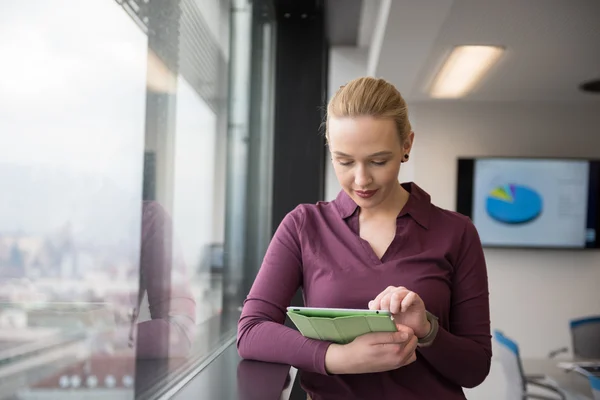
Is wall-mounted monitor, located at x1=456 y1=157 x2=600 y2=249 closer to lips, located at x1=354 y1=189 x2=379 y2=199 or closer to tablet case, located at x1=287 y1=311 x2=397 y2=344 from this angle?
lips, located at x1=354 y1=189 x2=379 y2=199

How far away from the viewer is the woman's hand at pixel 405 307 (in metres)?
1.21

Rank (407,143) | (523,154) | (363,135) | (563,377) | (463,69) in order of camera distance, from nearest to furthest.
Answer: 1. (363,135)
2. (407,143)
3. (563,377)
4. (463,69)
5. (523,154)

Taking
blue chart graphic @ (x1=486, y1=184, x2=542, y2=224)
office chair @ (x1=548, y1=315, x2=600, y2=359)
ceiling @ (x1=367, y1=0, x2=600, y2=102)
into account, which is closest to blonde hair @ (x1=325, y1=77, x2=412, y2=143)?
ceiling @ (x1=367, y1=0, x2=600, y2=102)

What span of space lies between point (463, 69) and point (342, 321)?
4395 mm

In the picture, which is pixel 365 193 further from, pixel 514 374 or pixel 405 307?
pixel 514 374

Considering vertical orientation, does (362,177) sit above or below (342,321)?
above

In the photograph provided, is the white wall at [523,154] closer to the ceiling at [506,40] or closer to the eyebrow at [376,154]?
the ceiling at [506,40]

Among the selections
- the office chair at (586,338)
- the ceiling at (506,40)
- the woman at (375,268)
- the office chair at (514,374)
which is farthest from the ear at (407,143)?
the office chair at (586,338)

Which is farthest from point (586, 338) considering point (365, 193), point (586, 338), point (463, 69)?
point (365, 193)

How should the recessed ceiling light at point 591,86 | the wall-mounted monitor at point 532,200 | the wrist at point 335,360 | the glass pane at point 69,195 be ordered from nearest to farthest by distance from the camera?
the glass pane at point 69,195, the wrist at point 335,360, the recessed ceiling light at point 591,86, the wall-mounted monitor at point 532,200

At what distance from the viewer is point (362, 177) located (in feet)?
4.72

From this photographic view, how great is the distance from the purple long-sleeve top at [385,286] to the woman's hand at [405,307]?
85 mm

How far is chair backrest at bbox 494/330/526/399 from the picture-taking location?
13.8ft

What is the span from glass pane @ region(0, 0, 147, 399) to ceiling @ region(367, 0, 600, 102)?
7.74 ft
